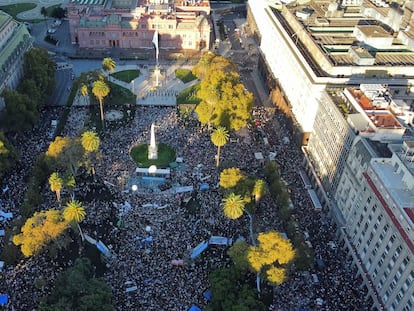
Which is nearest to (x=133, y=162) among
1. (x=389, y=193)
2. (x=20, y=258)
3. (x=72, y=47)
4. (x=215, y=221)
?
(x=215, y=221)

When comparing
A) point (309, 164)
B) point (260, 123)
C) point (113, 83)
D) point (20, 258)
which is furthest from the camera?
point (113, 83)

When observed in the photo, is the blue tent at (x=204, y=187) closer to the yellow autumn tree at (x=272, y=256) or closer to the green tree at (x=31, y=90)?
the yellow autumn tree at (x=272, y=256)

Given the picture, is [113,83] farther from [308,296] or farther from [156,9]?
[308,296]

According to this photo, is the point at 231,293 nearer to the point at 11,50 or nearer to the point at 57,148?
the point at 57,148

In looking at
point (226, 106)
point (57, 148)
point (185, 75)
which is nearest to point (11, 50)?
point (57, 148)

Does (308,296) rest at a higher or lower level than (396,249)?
lower

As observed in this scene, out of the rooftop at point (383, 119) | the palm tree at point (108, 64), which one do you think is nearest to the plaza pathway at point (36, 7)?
the palm tree at point (108, 64)

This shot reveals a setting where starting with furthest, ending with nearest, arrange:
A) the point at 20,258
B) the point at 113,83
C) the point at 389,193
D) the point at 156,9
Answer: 1. the point at 156,9
2. the point at 113,83
3. the point at 20,258
4. the point at 389,193

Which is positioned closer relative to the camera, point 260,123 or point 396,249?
point 396,249
